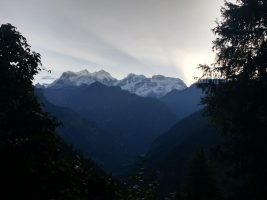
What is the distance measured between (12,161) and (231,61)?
12635 millimetres

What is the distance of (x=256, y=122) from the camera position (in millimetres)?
19031

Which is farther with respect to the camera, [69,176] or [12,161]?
[69,176]

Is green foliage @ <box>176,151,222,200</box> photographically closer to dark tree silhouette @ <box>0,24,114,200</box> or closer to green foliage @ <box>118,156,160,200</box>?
dark tree silhouette @ <box>0,24,114,200</box>

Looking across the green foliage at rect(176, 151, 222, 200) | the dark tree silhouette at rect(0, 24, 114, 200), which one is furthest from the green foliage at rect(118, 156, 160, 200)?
the green foliage at rect(176, 151, 222, 200)

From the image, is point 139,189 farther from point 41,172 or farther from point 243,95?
point 243,95

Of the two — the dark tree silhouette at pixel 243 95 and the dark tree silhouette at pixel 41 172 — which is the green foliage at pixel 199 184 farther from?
the dark tree silhouette at pixel 41 172

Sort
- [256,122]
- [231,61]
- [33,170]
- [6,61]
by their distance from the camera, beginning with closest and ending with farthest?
[33,170] < [256,122] < [231,61] < [6,61]

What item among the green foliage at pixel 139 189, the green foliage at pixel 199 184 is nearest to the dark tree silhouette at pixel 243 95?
the green foliage at pixel 139 189

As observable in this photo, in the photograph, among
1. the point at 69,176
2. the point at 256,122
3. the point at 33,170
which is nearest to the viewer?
the point at 33,170

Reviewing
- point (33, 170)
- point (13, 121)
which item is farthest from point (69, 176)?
point (13, 121)

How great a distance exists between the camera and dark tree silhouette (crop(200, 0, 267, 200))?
741 inches

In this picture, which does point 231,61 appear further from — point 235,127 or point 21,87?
point 21,87

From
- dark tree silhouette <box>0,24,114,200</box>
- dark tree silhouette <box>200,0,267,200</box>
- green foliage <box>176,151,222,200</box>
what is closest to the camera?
dark tree silhouette <box>0,24,114,200</box>

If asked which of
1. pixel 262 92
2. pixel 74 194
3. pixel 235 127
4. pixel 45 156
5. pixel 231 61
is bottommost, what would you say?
pixel 74 194
